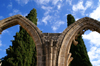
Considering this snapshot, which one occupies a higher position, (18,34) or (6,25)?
(18,34)

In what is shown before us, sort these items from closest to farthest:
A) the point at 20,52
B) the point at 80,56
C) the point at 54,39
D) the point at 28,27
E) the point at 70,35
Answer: the point at 54,39 < the point at 70,35 < the point at 28,27 < the point at 20,52 < the point at 80,56

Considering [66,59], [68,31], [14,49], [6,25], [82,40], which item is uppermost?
[82,40]

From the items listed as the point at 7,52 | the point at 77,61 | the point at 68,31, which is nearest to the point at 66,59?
the point at 68,31

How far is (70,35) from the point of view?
16.3 ft

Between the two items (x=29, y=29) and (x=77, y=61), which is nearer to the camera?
(x=29, y=29)

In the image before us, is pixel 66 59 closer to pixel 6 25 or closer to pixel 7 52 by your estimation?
pixel 6 25

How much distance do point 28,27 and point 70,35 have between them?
2.15m

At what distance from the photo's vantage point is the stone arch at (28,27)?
4.68 meters

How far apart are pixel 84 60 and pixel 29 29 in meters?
11.0

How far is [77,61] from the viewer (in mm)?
14008

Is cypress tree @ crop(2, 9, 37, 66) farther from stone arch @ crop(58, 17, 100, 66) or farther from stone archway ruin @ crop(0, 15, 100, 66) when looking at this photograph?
stone arch @ crop(58, 17, 100, 66)

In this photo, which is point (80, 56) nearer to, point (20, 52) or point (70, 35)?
point (20, 52)

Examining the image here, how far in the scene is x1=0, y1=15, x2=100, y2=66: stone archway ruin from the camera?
4.43 metres

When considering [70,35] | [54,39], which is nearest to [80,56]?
[70,35]
